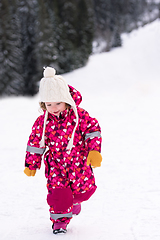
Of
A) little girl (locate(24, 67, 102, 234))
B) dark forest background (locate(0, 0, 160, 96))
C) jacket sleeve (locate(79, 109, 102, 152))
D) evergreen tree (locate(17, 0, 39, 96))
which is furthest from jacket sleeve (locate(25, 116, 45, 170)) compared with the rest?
evergreen tree (locate(17, 0, 39, 96))

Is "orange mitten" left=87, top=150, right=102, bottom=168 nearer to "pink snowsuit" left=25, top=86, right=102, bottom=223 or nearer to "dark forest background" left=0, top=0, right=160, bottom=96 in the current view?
"pink snowsuit" left=25, top=86, right=102, bottom=223

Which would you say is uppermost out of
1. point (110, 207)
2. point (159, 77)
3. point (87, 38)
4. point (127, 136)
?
point (87, 38)

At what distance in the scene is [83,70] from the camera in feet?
84.5

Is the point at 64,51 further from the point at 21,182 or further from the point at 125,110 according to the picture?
the point at 21,182

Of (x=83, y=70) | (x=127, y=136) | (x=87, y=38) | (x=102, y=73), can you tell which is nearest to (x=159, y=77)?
(x=102, y=73)

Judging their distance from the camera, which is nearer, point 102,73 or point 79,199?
point 79,199

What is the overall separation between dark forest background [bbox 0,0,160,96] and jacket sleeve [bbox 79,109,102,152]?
21536 millimetres

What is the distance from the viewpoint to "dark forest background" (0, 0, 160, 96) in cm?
2392

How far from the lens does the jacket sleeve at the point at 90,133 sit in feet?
7.63

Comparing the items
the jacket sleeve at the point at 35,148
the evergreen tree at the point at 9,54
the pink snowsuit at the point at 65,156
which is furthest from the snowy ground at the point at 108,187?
the evergreen tree at the point at 9,54

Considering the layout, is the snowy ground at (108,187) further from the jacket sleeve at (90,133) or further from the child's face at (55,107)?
the child's face at (55,107)

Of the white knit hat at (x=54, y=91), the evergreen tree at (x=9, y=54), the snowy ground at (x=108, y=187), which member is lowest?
the snowy ground at (x=108, y=187)

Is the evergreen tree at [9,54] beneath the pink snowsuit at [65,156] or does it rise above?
above

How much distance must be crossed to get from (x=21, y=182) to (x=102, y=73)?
21.4 m
